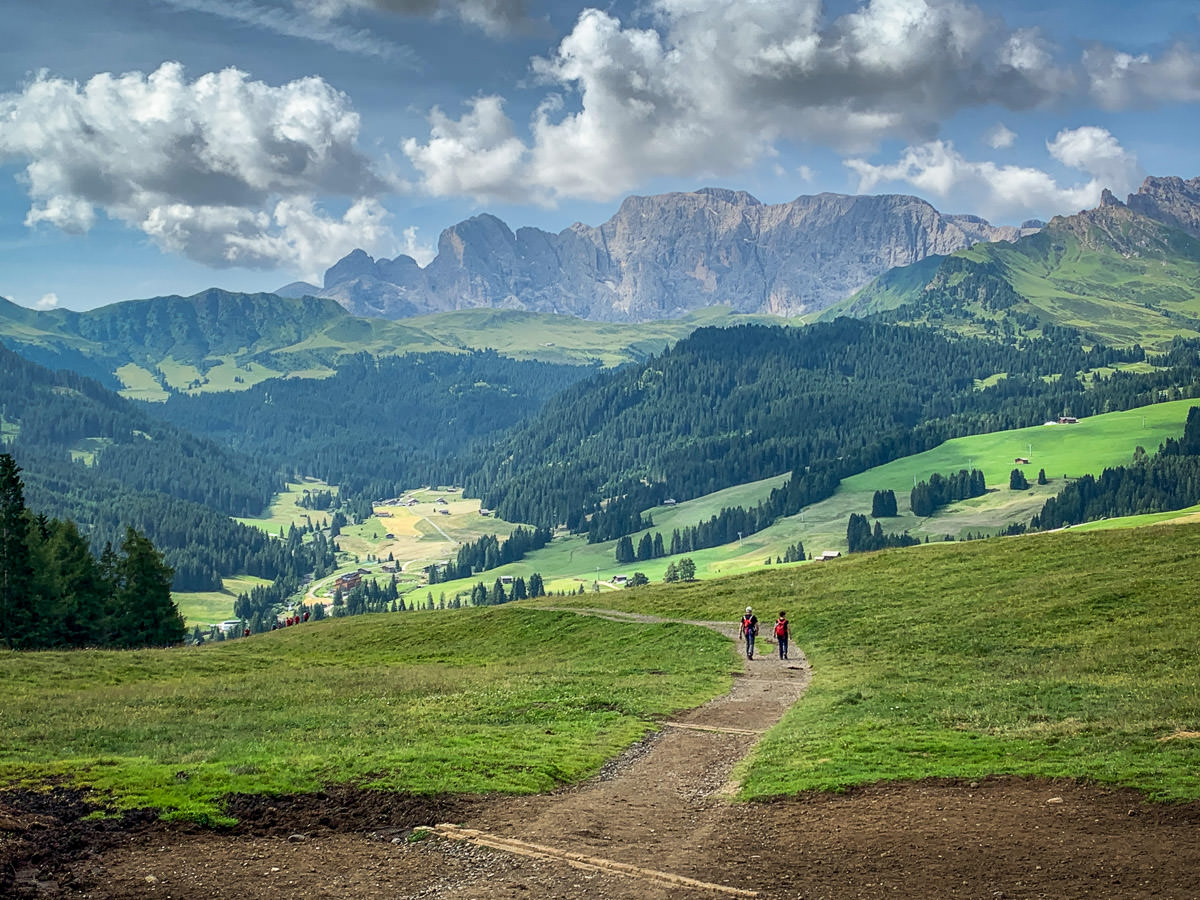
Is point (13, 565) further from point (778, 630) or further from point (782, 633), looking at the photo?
point (782, 633)

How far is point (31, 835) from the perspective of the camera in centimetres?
2452

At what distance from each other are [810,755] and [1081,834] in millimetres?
10519

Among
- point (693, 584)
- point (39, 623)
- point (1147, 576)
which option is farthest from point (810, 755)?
point (39, 623)

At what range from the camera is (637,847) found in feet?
81.1

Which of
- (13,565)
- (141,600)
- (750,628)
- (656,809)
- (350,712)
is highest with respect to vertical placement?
(13,565)

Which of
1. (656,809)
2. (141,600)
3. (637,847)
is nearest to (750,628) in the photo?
(656,809)

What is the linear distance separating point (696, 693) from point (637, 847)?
25902 millimetres

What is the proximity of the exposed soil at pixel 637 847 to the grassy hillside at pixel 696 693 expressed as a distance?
1.44 m

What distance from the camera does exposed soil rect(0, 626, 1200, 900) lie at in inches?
850

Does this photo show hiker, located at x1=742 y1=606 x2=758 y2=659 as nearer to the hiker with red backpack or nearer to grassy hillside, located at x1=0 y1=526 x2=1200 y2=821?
the hiker with red backpack

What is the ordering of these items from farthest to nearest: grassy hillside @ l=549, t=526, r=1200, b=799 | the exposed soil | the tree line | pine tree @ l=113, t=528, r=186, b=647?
pine tree @ l=113, t=528, r=186, b=647 < the tree line < grassy hillside @ l=549, t=526, r=1200, b=799 < the exposed soil

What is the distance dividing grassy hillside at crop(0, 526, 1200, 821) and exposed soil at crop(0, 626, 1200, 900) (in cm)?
144

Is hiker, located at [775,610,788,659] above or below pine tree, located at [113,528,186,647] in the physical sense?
below

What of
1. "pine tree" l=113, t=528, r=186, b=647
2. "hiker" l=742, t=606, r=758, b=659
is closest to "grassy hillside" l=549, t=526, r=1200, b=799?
"hiker" l=742, t=606, r=758, b=659
